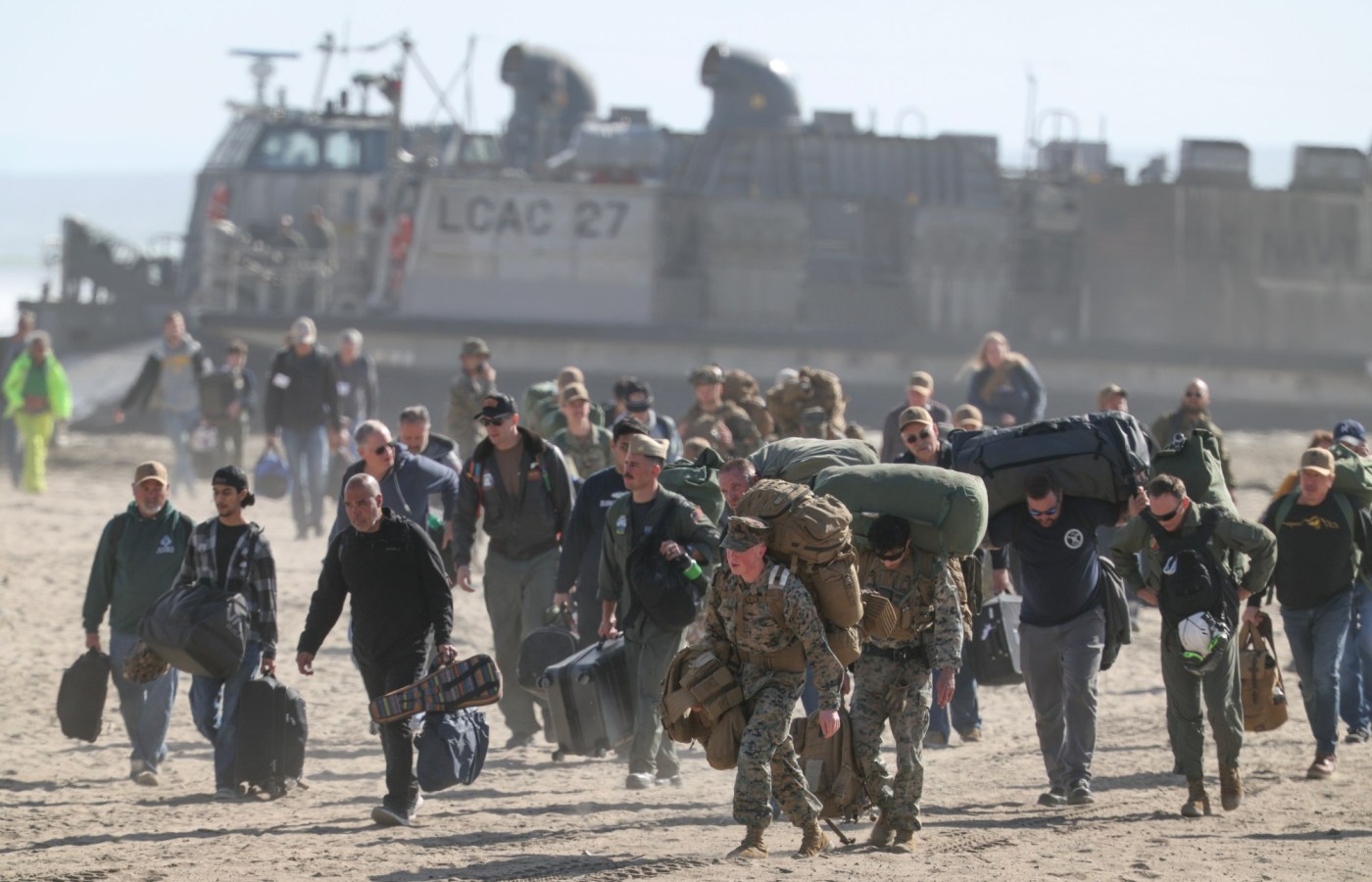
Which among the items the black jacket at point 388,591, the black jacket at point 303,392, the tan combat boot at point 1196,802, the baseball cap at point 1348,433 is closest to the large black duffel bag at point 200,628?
the black jacket at point 388,591

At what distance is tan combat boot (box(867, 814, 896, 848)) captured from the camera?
6.99m

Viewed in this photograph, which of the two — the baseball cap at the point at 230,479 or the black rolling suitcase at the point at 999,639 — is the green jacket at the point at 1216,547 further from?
the baseball cap at the point at 230,479

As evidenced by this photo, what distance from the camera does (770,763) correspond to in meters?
6.62

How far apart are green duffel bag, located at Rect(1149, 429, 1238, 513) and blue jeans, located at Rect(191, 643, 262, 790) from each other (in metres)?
3.88

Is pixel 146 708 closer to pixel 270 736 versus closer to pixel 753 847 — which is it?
pixel 270 736

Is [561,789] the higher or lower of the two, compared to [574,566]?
lower

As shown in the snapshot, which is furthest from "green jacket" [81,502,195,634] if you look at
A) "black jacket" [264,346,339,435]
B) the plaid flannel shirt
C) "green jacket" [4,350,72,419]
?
"green jacket" [4,350,72,419]

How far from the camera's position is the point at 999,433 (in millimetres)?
8023

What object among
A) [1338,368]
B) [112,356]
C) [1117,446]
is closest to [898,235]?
[1338,368]

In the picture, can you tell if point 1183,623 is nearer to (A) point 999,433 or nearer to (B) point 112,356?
(A) point 999,433

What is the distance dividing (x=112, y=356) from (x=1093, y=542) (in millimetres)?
16998

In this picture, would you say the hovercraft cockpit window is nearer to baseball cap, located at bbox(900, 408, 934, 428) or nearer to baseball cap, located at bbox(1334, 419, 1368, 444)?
baseball cap, located at bbox(1334, 419, 1368, 444)

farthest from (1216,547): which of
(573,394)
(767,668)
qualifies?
(573,394)

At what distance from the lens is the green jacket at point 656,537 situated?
26.9ft
